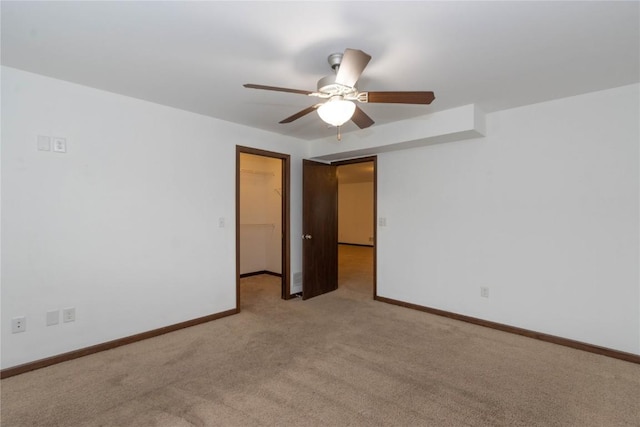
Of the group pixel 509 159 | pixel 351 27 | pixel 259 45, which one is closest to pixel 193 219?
pixel 259 45

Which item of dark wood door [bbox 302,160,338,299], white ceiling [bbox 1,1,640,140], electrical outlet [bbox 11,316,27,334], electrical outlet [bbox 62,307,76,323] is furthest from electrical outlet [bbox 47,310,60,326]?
dark wood door [bbox 302,160,338,299]

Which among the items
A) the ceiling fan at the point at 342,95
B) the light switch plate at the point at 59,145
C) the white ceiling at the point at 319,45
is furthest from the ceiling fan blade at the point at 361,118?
the light switch plate at the point at 59,145

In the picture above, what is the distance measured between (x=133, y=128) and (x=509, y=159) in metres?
3.78

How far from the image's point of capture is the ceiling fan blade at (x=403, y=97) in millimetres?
1943

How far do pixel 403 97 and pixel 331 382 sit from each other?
6.74 feet

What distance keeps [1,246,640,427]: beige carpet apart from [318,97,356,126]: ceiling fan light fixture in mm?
1879

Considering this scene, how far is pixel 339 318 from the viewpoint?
368cm

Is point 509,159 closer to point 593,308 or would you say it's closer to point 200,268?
point 593,308

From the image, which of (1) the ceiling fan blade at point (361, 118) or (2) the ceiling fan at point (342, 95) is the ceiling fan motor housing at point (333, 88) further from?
(1) the ceiling fan blade at point (361, 118)

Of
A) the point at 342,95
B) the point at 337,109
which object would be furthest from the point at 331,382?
the point at 342,95

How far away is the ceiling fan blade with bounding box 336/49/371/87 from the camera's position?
5.40 ft

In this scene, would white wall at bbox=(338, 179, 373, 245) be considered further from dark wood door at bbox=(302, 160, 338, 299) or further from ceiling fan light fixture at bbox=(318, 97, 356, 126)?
ceiling fan light fixture at bbox=(318, 97, 356, 126)

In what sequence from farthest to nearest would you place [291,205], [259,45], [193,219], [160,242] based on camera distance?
[291,205]
[193,219]
[160,242]
[259,45]

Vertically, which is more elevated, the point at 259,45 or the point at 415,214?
the point at 259,45
